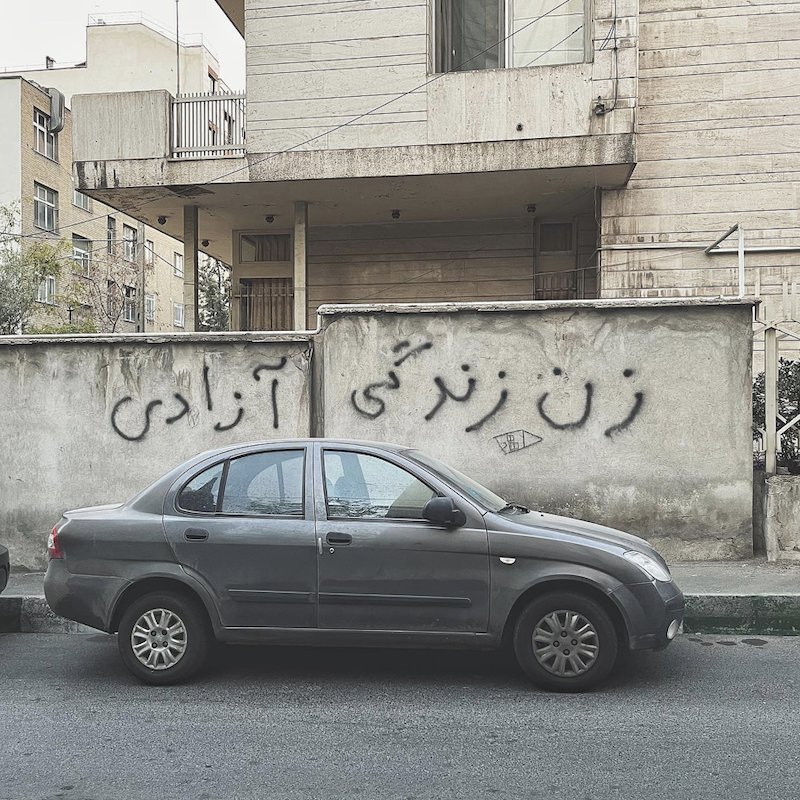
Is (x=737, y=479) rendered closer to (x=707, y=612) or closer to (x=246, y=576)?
(x=707, y=612)

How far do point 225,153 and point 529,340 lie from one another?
785 cm

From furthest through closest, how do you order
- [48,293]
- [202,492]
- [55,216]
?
[55,216]
[48,293]
[202,492]

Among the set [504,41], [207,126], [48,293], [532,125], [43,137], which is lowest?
[532,125]

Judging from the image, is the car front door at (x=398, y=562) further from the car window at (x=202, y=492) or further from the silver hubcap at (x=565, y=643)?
the car window at (x=202, y=492)

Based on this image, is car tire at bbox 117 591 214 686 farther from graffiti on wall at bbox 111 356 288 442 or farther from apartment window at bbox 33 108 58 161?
apartment window at bbox 33 108 58 161

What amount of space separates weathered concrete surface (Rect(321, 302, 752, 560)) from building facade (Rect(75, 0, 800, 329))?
16.5ft

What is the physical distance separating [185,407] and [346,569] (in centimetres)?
418

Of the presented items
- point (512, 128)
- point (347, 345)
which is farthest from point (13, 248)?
point (347, 345)

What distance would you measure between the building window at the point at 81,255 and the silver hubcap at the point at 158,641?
31479mm

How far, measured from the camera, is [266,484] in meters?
5.72

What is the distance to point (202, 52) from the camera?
4988 centimetres

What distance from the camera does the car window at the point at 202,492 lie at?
18.7 feet

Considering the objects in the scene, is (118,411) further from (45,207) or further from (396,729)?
(45,207)

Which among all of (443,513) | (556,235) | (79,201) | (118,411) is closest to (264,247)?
(556,235)
